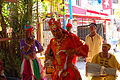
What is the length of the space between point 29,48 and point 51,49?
62cm

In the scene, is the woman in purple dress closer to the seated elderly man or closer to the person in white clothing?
the seated elderly man

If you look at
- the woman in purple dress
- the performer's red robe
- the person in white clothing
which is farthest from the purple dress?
the person in white clothing

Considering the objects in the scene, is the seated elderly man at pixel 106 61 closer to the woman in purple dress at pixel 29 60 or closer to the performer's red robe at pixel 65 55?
the performer's red robe at pixel 65 55

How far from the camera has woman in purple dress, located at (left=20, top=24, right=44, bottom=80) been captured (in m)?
3.99

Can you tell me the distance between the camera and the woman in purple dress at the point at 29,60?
399cm

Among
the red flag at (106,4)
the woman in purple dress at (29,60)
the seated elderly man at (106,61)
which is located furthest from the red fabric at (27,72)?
the red flag at (106,4)

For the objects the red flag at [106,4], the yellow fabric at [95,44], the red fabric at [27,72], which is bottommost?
the red fabric at [27,72]

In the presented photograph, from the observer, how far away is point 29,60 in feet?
13.3

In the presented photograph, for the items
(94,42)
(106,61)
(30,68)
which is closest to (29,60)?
(30,68)

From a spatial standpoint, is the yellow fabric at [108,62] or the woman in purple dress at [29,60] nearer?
the woman in purple dress at [29,60]

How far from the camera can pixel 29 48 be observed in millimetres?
4035

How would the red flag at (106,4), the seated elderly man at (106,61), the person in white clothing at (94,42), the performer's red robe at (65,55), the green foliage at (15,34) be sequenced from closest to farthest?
the performer's red robe at (65,55) → the seated elderly man at (106,61) → the green foliage at (15,34) → the person in white clothing at (94,42) → the red flag at (106,4)

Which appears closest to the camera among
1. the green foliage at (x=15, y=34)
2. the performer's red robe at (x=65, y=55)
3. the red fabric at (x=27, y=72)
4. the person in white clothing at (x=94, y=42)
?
the performer's red robe at (x=65, y=55)

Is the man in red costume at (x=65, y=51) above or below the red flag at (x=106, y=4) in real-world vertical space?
below
